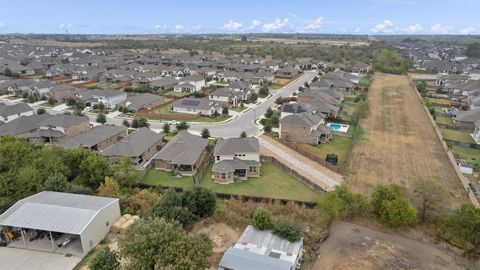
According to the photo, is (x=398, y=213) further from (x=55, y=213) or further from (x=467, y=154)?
(x=55, y=213)

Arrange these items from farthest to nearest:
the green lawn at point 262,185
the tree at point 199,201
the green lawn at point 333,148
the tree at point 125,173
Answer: the green lawn at point 333,148 < the green lawn at point 262,185 < the tree at point 125,173 < the tree at point 199,201

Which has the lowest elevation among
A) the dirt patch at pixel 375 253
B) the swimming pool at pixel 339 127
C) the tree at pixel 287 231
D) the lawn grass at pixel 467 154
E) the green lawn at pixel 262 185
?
the dirt patch at pixel 375 253

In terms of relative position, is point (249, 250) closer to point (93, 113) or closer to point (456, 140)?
point (456, 140)

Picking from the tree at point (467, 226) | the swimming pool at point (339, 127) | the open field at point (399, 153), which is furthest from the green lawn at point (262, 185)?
the swimming pool at point (339, 127)

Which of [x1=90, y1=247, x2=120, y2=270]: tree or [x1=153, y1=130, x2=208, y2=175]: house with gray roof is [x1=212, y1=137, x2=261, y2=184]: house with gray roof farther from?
[x1=90, y1=247, x2=120, y2=270]: tree

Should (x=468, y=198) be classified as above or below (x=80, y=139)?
below

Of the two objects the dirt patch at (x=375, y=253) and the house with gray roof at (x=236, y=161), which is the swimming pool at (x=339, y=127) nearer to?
the house with gray roof at (x=236, y=161)

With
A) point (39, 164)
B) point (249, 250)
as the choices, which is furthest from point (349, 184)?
point (39, 164)
